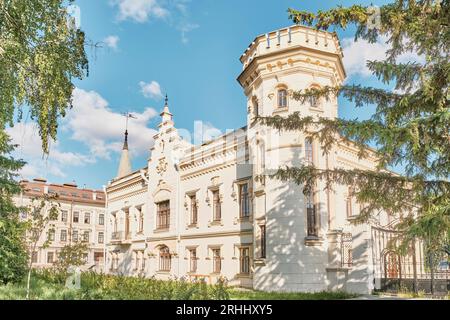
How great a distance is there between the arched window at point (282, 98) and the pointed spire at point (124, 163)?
20.7 m

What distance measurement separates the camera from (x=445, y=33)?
8.65 m

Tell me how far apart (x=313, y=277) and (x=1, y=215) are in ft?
36.7

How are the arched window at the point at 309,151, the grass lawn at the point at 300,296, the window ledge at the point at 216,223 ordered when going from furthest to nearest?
1. the window ledge at the point at 216,223
2. the arched window at the point at 309,151
3. the grass lawn at the point at 300,296

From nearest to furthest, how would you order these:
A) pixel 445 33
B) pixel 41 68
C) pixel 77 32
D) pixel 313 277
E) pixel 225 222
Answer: pixel 445 33, pixel 41 68, pixel 77 32, pixel 313 277, pixel 225 222

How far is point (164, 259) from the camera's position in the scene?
26422 mm

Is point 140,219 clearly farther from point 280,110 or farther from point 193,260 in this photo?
point 280,110

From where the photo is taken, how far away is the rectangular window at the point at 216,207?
22.4 metres

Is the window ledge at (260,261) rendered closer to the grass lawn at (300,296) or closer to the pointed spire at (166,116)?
the grass lawn at (300,296)

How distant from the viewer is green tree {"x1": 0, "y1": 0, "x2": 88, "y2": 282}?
372 inches

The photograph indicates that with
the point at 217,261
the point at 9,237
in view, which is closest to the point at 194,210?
the point at 217,261

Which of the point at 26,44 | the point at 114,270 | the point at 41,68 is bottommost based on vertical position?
the point at 114,270

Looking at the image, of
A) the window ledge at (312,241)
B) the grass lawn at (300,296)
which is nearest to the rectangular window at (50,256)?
the grass lawn at (300,296)
